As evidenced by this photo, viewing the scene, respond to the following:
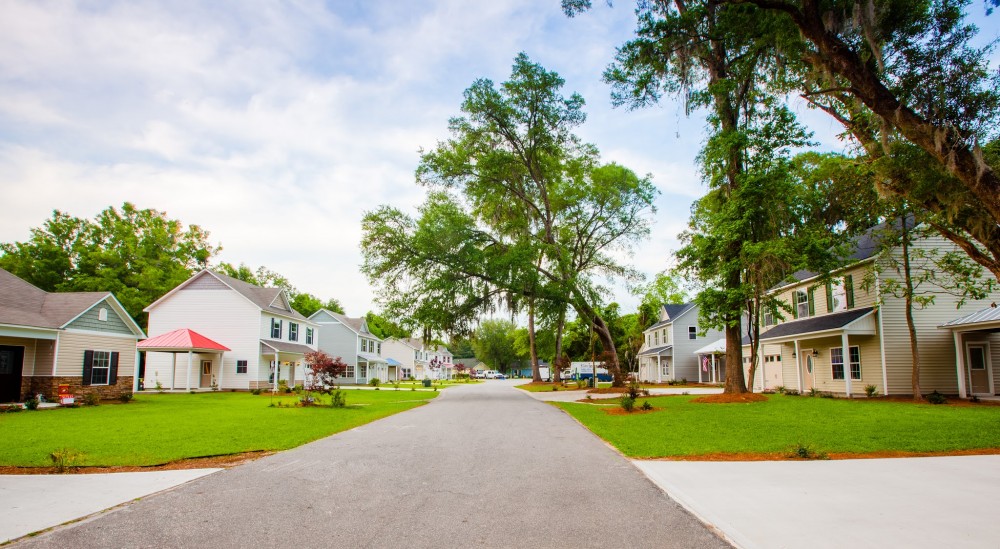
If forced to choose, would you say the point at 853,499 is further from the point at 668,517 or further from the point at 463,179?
the point at 463,179

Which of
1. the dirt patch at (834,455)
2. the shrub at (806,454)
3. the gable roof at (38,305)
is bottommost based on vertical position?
the dirt patch at (834,455)

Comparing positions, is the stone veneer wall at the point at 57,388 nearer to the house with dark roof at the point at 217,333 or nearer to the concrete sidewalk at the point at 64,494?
the house with dark roof at the point at 217,333

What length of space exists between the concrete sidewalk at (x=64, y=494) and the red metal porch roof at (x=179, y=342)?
22470 mm

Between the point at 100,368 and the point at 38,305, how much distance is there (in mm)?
3144

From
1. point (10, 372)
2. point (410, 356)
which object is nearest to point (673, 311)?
point (410, 356)

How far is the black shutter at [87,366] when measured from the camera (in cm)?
2003

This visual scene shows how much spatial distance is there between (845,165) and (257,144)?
1783cm

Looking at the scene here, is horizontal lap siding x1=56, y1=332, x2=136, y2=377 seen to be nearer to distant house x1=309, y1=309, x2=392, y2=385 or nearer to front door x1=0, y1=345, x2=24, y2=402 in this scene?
front door x1=0, y1=345, x2=24, y2=402

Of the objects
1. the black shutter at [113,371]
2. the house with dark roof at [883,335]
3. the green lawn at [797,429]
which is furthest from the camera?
the black shutter at [113,371]

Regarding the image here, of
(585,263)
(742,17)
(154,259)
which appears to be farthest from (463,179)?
(154,259)

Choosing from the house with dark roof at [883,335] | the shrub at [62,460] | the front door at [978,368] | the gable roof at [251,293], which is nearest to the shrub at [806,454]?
the shrub at [62,460]

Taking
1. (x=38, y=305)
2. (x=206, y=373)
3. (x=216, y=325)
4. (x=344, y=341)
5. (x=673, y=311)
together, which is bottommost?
(x=206, y=373)

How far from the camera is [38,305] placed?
19562 mm

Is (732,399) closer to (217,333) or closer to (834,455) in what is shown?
(834,455)
